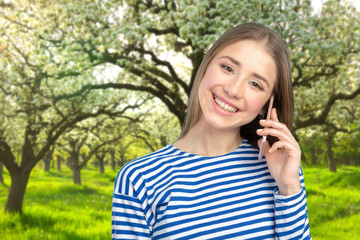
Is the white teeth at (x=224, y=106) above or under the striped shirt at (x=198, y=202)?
above

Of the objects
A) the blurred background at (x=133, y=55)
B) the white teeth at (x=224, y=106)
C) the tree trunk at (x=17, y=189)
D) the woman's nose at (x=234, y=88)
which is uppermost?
the blurred background at (x=133, y=55)

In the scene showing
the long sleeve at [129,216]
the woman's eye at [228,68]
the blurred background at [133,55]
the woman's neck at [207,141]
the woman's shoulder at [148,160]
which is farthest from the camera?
the blurred background at [133,55]

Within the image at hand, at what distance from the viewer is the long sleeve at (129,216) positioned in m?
2.06

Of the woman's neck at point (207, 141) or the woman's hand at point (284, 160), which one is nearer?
the woman's hand at point (284, 160)

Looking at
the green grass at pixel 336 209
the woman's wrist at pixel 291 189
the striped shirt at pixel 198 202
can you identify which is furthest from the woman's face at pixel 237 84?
the green grass at pixel 336 209

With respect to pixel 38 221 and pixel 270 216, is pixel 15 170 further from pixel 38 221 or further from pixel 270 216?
pixel 270 216

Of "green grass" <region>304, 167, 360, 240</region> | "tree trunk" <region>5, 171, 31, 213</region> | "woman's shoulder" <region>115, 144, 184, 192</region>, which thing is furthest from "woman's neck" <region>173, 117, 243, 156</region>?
"tree trunk" <region>5, 171, 31, 213</region>

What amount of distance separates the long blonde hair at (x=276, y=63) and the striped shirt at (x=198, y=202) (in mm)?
336

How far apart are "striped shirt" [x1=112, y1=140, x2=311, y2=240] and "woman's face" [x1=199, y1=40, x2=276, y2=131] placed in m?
0.29

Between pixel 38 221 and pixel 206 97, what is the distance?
1299 cm

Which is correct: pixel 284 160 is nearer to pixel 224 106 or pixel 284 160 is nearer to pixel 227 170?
pixel 227 170

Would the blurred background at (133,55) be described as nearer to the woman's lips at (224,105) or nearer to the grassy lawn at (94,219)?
the grassy lawn at (94,219)

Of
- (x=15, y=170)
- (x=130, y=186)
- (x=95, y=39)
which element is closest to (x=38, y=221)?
(x=15, y=170)

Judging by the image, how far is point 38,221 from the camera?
44.5ft
